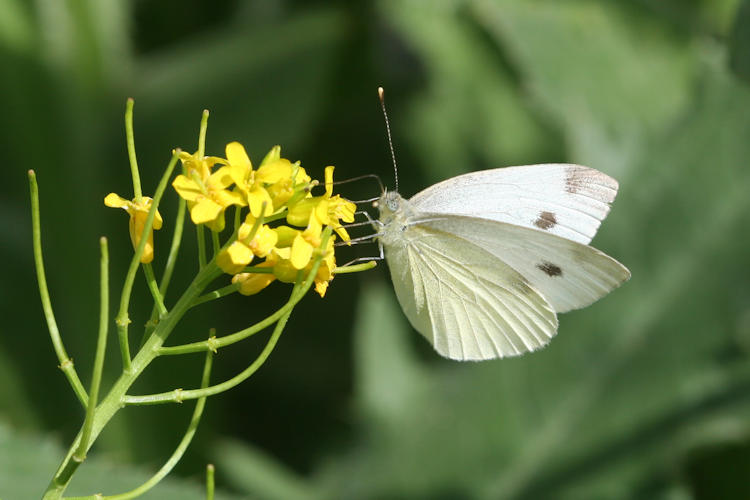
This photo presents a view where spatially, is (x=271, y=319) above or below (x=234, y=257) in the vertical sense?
below

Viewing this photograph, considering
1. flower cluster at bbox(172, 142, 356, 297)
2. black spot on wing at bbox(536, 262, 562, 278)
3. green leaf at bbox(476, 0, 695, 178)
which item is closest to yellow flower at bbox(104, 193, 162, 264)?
flower cluster at bbox(172, 142, 356, 297)

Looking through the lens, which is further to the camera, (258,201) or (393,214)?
(393,214)

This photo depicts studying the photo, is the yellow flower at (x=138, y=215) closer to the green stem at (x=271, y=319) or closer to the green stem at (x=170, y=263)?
the green stem at (x=170, y=263)

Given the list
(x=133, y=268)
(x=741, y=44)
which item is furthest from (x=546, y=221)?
(x=133, y=268)

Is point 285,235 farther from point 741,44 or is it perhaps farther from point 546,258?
point 741,44

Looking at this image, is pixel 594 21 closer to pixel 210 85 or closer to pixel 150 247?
pixel 210 85

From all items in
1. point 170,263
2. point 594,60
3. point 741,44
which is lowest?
point 170,263

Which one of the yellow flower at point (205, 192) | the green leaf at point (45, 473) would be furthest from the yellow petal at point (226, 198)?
the green leaf at point (45, 473)
